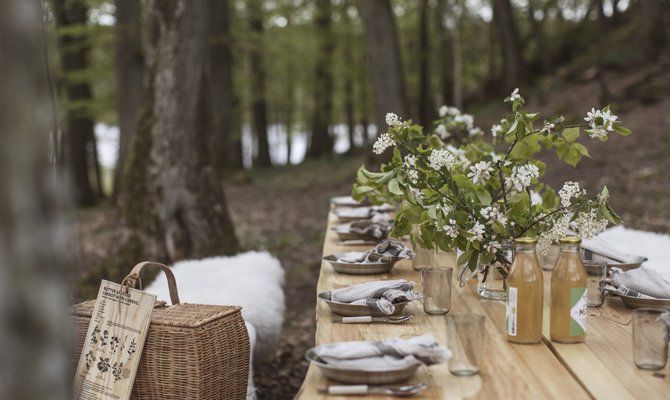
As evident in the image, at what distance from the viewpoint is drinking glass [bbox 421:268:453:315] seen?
107 inches

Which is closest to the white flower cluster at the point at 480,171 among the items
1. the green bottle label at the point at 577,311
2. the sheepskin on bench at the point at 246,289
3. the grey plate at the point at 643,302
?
the green bottle label at the point at 577,311

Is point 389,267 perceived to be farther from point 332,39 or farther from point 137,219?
point 332,39

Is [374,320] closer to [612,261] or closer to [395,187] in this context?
[395,187]

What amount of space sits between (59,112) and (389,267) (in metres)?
2.00

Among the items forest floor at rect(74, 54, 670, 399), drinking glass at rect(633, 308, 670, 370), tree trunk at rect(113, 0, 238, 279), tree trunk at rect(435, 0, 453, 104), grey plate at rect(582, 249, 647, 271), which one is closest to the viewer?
drinking glass at rect(633, 308, 670, 370)

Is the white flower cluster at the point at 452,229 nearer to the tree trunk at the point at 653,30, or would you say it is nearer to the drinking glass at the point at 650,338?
the drinking glass at the point at 650,338

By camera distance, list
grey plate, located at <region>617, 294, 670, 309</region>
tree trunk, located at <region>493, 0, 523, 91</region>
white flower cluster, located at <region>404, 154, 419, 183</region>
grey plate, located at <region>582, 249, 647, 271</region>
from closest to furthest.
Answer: grey plate, located at <region>617, 294, 670, 309</region>
white flower cluster, located at <region>404, 154, 419, 183</region>
grey plate, located at <region>582, 249, 647, 271</region>
tree trunk, located at <region>493, 0, 523, 91</region>

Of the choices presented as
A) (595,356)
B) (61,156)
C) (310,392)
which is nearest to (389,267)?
(595,356)

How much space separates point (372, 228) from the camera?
431 centimetres

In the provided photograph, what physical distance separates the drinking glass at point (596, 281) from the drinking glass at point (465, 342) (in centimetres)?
88

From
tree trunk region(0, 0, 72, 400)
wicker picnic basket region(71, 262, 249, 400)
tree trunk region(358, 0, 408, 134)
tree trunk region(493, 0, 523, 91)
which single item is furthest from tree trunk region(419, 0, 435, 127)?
tree trunk region(0, 0, 72, 400)

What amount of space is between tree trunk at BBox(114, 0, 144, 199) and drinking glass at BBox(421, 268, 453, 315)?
11080mm

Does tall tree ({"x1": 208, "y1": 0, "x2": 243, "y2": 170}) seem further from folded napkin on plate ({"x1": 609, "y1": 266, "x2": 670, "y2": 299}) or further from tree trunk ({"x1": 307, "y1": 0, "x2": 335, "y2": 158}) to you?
folded napkin on plate ({"x1": 609, "y1": 266, "x2": 670, "y2": 299})

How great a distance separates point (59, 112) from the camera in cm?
180
